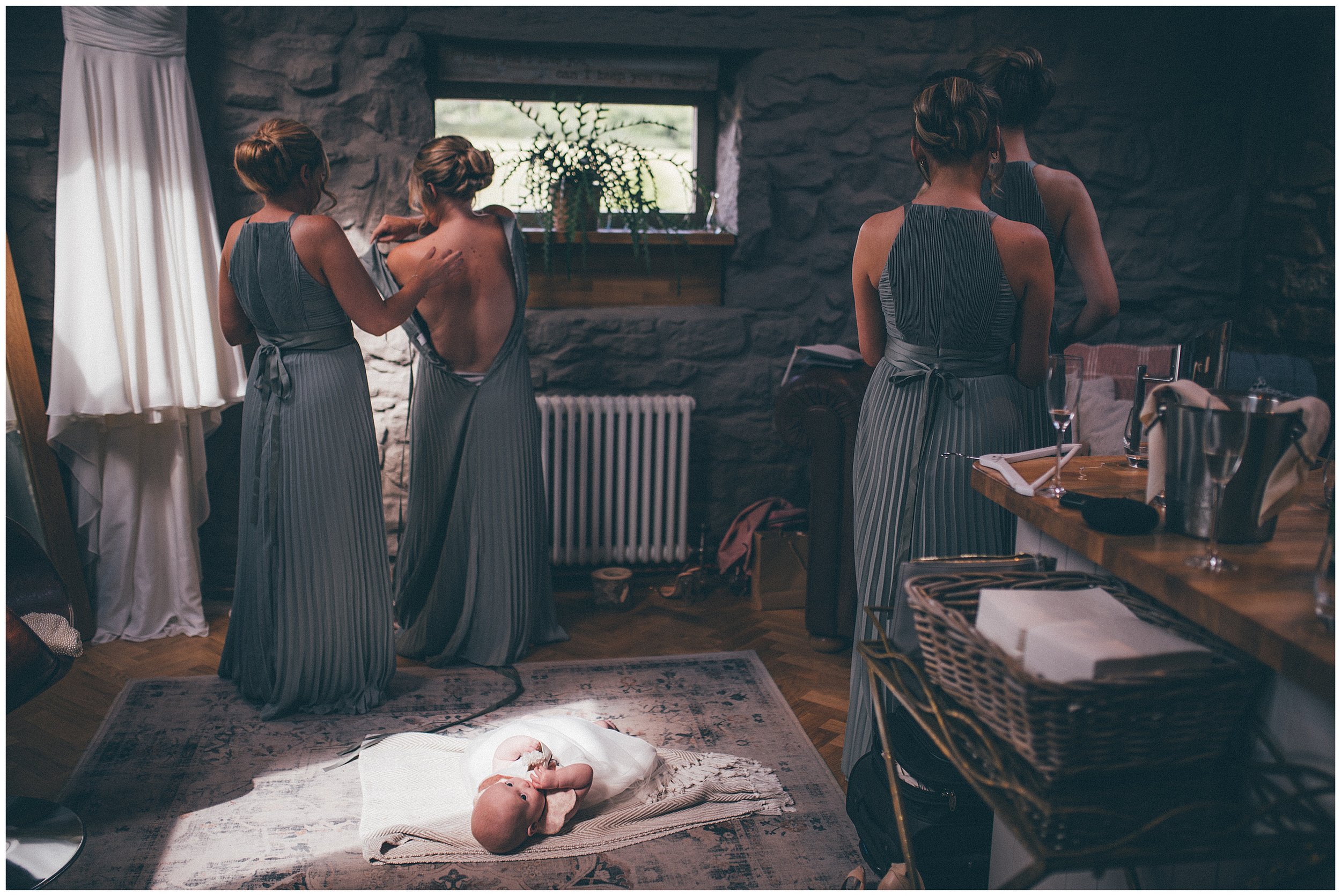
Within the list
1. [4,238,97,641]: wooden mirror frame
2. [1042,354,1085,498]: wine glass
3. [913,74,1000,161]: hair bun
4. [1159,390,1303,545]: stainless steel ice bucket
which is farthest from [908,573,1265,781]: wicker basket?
[4,238,97,641]: wooden mirror frame

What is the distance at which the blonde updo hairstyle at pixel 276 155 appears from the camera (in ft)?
7.66

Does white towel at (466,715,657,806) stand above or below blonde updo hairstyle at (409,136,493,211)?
below

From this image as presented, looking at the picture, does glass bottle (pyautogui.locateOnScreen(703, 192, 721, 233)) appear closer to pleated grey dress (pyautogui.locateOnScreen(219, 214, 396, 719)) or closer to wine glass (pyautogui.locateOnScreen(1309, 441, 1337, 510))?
pleated grey dress (pyautogui.locateOnScreen(219, 214, 396, 719))

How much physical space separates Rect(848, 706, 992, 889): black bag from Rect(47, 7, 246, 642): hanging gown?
7.98 ft

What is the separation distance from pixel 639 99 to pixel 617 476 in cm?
149

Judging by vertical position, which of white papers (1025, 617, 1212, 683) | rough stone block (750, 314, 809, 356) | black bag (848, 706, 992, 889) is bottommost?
black bag (848, 706, 992, 889)

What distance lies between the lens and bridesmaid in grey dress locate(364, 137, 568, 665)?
9.07ft

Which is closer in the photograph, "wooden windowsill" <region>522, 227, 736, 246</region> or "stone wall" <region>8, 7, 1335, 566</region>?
"stone wall" <region>8, 7, 1335, 566</region>

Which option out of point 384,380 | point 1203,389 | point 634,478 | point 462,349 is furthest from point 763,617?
point 1203,389

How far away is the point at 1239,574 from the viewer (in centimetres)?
112

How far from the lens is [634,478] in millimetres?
3455

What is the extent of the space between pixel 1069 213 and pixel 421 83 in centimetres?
225

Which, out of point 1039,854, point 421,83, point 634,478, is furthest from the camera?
point 634,478

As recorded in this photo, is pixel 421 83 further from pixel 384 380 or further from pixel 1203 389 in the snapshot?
pixel 1203 389
